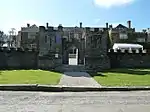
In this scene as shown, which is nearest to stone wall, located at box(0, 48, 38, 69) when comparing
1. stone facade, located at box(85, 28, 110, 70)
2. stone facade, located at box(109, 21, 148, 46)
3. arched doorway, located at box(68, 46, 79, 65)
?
stone facade, located at box(85, 28, 110, 70)

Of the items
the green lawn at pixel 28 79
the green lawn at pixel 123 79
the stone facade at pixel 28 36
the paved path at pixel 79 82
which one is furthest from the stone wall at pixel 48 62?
the stone facade at pixel 28 36

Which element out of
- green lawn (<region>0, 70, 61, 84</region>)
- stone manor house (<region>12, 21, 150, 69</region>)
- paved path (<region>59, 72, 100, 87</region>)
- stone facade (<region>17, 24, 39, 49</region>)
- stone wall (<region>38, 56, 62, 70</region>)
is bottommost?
paved path (<region>59, 72, 100, 87</region>)

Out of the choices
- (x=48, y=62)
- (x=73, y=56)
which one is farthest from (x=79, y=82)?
(x=73, y=56)

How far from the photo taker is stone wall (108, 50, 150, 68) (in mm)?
44188

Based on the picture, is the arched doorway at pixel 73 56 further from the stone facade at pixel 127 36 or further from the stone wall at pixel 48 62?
the stone facade at pixel 127 36

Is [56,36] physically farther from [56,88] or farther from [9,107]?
[9,107]

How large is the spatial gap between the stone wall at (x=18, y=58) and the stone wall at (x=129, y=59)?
11161mm

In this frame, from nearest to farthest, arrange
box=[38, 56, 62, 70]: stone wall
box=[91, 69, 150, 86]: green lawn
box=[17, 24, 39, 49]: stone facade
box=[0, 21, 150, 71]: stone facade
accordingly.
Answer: box=[91, 69, 150, 86]: green lawn
box=[38, 56, 62, 70]: stone wall
box=[0, 21, 150, 71]: stone facade
box=[17, 24, 39, 49]: stone facade

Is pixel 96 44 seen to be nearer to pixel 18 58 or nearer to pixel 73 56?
pixel 18 58

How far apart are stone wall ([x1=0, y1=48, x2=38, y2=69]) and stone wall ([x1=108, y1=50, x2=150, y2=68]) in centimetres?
1116

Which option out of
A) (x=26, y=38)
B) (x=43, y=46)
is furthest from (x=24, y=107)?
(x=26, y=38)

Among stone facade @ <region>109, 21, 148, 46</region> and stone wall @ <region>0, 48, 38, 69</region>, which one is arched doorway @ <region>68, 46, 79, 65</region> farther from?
stone facade @ <region>109, 21, 148, 46</region>

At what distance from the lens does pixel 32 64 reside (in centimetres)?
4309

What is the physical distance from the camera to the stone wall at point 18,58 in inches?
1694
